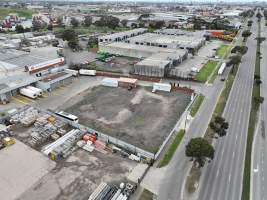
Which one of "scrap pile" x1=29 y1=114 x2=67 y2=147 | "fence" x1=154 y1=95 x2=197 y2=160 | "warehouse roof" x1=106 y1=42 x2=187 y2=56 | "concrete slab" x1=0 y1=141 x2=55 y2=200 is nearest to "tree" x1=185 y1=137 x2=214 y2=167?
"fence" x1=154 y1=95 x2=197 y2=160

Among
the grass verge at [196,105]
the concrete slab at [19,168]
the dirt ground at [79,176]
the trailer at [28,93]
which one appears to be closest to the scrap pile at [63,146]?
the concrete slab at [19,168]

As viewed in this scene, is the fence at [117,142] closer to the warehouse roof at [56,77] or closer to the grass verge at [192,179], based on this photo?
the grass verge at [192,179]

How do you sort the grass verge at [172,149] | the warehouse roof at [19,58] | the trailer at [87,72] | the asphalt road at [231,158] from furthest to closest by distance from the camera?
the trailer at [87,72] < the warehouse roof at [19,58] < the grass verge at [172,149] < the asphalt road at [231,158]

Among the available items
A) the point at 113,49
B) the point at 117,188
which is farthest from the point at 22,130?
the point at 113,49

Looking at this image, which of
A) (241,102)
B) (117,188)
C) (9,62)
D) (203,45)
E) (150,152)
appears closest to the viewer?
(117,188)

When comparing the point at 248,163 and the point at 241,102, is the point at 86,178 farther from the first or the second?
the point at 241,102

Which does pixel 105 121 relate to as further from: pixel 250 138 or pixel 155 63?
pixel 155 63
